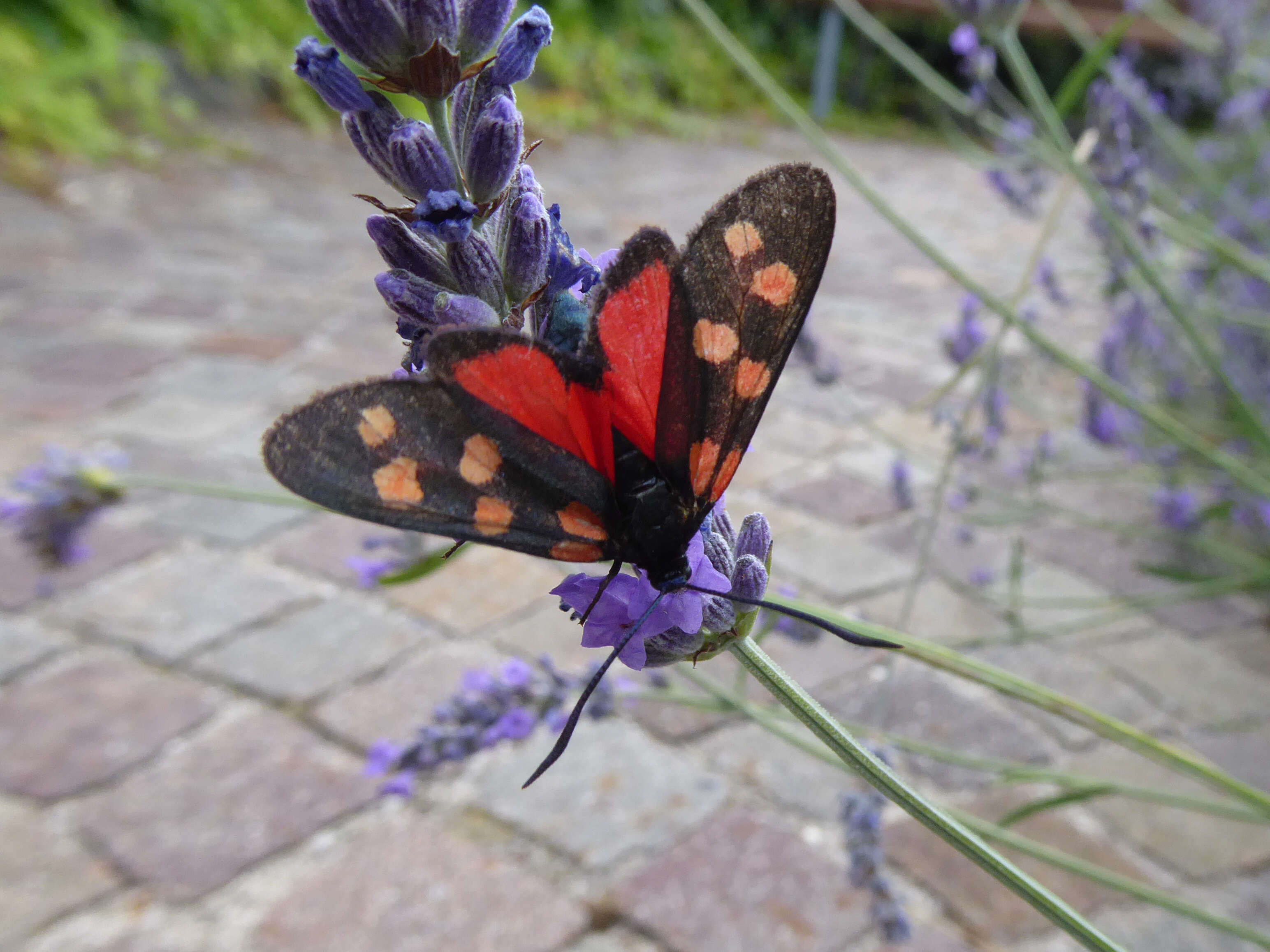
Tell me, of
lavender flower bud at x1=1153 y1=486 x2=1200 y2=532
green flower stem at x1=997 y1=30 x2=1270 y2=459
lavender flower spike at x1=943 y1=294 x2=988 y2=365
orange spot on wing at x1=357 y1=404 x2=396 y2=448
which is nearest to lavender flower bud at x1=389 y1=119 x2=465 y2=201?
orange spot on wing at x1=357 y1=404 x2=396 y2=448

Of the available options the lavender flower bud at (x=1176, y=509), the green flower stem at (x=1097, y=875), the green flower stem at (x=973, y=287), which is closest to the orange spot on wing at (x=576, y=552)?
the green flower stem at (x=1097, y=875)

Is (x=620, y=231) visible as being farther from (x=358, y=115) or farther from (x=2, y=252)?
(x=358, y=115)

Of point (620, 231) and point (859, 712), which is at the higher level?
point (620, 231)

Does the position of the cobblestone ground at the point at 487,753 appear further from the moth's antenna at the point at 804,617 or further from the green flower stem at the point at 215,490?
the moth's antenna at the point at 804,617

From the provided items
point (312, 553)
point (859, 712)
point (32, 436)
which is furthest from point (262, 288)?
point (859, 712)

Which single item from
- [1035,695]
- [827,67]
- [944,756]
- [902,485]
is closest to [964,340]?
[902,485]

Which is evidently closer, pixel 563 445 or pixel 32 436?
pixel 563 445

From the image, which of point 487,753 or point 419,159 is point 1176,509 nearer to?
point 487,753

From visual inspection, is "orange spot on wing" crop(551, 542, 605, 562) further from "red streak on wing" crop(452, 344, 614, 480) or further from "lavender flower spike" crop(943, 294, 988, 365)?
"lavender flower spike" crop(943, 294, 988, 365)
